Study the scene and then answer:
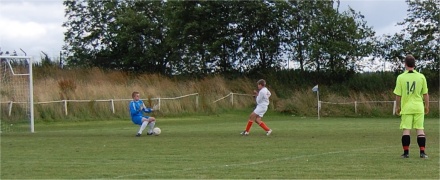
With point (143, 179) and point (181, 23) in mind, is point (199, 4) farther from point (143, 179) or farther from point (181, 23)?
point (143, 179)

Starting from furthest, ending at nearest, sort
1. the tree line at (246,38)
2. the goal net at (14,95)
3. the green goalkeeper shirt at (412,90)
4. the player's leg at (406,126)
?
the tree line at (246,38) → the goal net at (14,95) → the player's leg at (406,126) → the green goalkeeper shirt at (412,90)

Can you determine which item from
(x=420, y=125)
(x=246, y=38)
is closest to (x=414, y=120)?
(x=420, y=125)

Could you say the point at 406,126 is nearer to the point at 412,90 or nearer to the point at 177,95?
the point at 412,90

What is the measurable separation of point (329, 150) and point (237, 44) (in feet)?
135

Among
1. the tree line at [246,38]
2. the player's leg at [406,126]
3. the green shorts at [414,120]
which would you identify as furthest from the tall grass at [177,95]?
the green shorts at [414,120]

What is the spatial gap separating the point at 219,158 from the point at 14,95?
782 inches

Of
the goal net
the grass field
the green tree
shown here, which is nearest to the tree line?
the green tree

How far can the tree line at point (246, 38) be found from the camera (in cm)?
5278

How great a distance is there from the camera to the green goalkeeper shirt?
1455 cm

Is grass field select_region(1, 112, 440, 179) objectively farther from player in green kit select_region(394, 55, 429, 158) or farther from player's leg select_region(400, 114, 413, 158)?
player in green kit select_region(394, 55, 429, 158)

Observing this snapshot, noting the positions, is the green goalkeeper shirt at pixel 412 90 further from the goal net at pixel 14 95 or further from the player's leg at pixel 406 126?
the goal net at pixel 14 95

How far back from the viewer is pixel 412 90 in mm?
14594

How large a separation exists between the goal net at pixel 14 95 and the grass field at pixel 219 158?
9.18 m

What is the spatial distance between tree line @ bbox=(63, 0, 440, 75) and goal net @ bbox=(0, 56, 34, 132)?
24.6 meters
